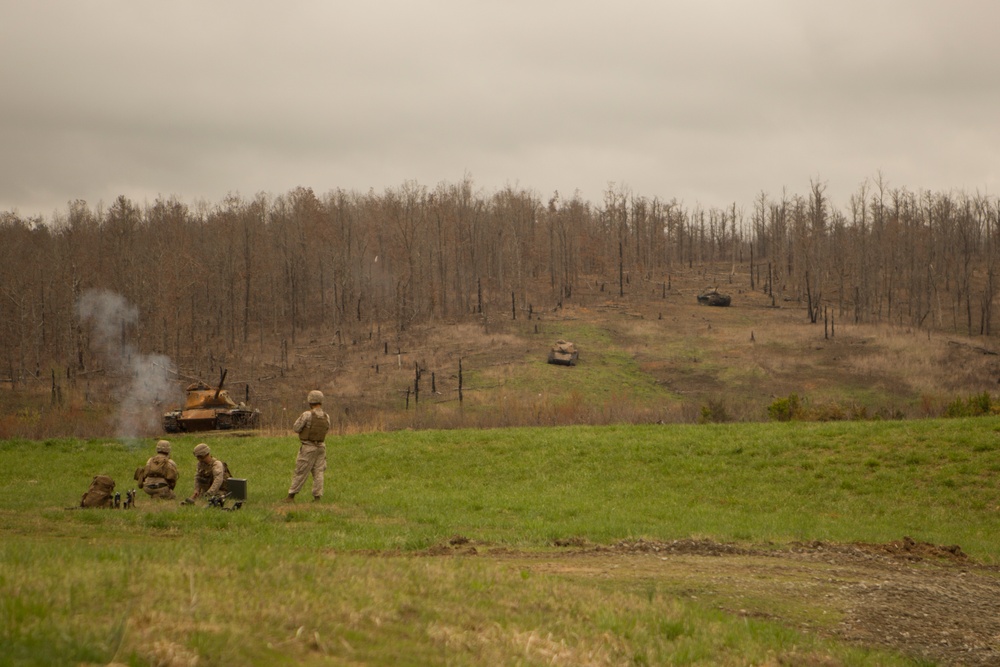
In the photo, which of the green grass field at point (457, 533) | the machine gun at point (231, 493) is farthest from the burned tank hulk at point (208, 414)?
the machine gun at point (231, 493)

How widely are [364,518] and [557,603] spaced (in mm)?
8071

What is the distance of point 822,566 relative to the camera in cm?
1228

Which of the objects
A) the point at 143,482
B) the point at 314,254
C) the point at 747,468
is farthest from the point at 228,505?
the point at 314,254

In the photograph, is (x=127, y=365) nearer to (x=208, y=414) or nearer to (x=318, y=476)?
(x=208, y=414)

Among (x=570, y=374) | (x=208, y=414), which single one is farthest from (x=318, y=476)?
(x=570, y=374)

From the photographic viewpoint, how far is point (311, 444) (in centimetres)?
1703

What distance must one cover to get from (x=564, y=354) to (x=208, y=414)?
26764mm

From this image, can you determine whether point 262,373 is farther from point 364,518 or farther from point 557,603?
point 557,603

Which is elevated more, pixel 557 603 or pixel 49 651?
pixel 49 651

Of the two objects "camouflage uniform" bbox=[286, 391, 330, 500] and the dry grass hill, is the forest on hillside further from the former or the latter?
"camouflage uniform" bbox=[286, 391, 330, 500]

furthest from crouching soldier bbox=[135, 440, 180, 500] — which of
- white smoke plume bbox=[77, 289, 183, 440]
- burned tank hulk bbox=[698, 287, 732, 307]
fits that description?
burned tank hulk bbox=[698, 287, 732, 307]

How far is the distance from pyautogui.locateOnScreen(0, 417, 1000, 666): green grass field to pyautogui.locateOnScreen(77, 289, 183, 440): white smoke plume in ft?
37.9

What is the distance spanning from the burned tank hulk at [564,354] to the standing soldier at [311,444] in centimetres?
3975

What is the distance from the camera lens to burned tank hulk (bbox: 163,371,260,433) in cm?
3532
